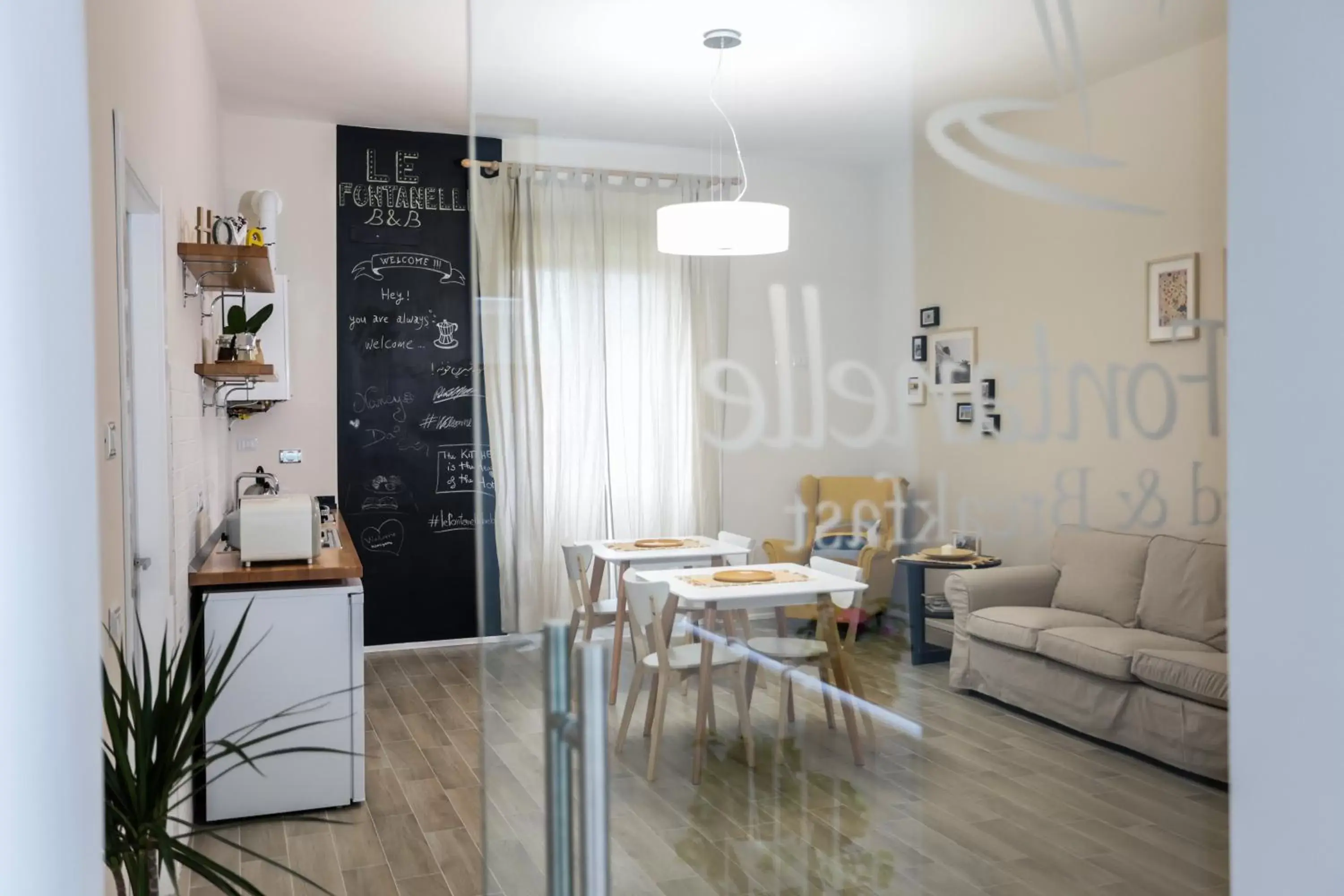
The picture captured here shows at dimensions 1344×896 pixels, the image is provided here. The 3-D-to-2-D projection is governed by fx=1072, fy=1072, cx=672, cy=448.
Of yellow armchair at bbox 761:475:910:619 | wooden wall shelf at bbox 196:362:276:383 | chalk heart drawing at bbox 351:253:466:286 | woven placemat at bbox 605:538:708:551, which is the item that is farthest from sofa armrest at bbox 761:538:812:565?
chalk heart drawing at bbox 351:253:466:286

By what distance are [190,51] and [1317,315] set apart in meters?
4.08

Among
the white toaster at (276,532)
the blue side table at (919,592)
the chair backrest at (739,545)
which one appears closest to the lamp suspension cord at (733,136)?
the chair backrest at (739,545)

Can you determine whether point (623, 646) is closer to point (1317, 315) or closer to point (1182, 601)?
point (1182, 601)

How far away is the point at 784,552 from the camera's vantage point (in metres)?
1.74

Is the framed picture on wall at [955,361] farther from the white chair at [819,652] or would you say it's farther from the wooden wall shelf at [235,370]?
the wooden wall shelf at [235,370]

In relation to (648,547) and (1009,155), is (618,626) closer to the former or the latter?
(648,547)

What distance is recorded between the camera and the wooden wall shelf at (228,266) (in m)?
3.72

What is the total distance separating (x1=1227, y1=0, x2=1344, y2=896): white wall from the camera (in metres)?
1.55

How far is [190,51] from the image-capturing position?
418cm

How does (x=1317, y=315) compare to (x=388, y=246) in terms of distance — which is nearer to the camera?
(x=1317, y=315)

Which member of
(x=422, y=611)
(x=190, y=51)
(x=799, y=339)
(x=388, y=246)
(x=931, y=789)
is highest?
(x=190, y=51)

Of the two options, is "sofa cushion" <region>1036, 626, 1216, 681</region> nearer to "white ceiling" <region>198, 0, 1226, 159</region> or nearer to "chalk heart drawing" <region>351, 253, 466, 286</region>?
"white ceiling" <region>198, 0, 1226, 159</region>

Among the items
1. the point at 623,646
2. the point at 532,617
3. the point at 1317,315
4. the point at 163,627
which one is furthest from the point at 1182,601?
the point at 163,627

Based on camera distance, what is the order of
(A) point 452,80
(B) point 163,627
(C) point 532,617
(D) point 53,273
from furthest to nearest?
(A) point 452,80, (B) point 163,627, (C) point 532,617, (D) point 53,273
